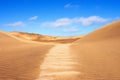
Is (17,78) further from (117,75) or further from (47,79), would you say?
(117,75)

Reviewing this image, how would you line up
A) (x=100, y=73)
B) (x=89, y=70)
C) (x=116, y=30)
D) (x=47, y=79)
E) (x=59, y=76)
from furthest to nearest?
(x=116, y=30)
(x=89, y=70)
(x=100, y=73)
(x=59, y=76)
(x=47, y=79)

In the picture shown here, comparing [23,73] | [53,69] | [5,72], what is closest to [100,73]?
[53,69]

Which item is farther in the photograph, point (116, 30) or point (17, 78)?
point (116, 30)

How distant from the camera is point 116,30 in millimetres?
39812

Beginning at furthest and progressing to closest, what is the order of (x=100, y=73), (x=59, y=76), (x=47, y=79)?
(x=100, y=73) < (x=59, y=76) < (x=47, y=79)

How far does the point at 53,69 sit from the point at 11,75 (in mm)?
2154

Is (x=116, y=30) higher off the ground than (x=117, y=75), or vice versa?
(x=116, y=30)

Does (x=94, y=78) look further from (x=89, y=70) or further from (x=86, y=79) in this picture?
(x=89, y=70)

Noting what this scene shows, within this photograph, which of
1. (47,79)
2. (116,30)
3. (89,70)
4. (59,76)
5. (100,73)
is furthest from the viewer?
(116,30)

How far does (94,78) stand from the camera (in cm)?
932

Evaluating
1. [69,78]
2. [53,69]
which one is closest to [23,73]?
[53,69]

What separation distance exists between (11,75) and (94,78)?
3385 mm

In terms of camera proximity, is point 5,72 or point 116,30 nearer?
point 5,72

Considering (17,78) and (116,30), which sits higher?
(116,30)
